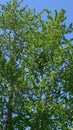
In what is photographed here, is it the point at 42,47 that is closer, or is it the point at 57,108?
the point at 57,108

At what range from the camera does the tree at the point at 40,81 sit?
2889 cm

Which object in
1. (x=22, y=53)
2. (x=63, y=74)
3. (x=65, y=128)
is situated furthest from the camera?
(x=22, y=53)

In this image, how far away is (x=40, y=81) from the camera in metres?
30.3

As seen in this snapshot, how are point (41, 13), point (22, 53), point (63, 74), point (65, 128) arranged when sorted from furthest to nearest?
point (41, 13)
point (22, 53)
point (63, 74)
point (65, 128)

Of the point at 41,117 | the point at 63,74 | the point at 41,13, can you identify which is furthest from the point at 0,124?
the point at 41,13

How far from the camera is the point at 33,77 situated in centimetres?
3038

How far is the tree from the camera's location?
94.8 ft

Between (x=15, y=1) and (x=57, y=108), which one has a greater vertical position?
(x=15, y=1)

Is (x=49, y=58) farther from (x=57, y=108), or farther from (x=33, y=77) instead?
(x=57, y=108)

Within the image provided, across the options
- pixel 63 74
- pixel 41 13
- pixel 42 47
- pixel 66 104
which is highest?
pixel 41 13

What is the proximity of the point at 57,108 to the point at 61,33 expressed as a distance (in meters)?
5.89

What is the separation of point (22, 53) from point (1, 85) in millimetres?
3549

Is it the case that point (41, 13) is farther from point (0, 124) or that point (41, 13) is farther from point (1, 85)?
point (0, 124)

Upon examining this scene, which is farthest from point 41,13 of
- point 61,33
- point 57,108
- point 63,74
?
point 57,108
